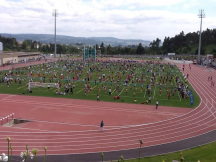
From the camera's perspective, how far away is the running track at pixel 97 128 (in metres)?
14.7

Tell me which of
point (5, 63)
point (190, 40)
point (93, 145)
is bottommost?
point (93, 145)

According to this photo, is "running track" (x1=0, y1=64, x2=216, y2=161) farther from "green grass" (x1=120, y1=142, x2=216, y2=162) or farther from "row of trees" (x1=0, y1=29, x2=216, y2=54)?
"row of trees" (x1=0, y1=29, x2=216, y2=54)

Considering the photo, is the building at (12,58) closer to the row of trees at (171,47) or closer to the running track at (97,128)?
the row of trees at (171,47)

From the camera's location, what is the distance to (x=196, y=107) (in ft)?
78.3

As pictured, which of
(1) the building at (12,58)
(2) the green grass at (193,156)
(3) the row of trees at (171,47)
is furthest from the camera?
(3) the row of trees at (171,47)

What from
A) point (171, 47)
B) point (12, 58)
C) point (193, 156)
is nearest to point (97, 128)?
point (193, 156)

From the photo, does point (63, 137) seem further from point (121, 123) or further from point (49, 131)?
point (121, 123)

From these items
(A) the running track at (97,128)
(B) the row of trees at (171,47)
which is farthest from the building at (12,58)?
(A) the running track at (97,128)

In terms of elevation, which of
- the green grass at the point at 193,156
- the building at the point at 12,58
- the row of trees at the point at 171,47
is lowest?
the green grass at the point at 193,156

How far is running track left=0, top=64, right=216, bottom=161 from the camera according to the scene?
14.7 metres

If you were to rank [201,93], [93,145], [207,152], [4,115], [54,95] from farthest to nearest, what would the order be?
[201,93] < [54,95] < [4,115] < [93,145] < [207,152]

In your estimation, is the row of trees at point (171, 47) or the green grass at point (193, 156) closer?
the green grass at point (193, 156)

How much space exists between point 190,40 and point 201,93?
92.8m

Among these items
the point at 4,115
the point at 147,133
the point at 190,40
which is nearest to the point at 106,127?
the point at 147,133
